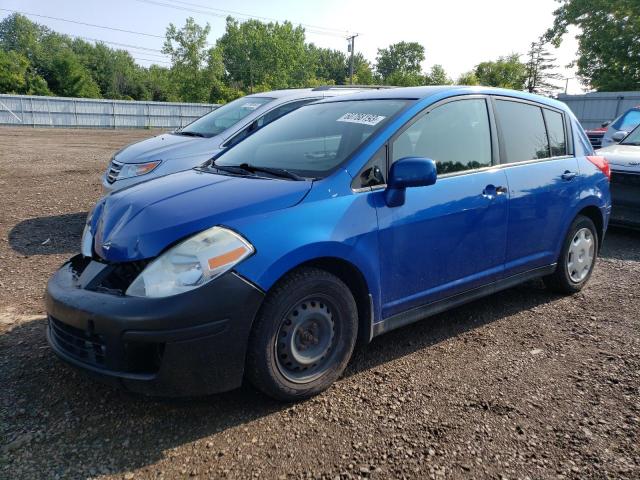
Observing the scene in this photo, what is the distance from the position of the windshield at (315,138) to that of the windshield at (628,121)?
958cm

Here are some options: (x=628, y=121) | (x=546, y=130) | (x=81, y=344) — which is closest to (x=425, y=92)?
(x=546, y=130)

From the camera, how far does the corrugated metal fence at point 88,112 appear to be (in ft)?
105

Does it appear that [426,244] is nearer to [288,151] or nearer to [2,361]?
[288,151]

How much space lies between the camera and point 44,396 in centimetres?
290

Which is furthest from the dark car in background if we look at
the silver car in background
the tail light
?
the silver car in background

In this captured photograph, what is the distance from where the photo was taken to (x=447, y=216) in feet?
11.2

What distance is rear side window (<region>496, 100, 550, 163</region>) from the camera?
13.1ft

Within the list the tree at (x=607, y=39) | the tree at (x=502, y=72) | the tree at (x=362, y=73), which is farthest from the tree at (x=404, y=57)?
the tree at (x=607, y=39)

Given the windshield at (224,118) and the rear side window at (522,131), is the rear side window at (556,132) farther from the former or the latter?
the windshield at (224,118)

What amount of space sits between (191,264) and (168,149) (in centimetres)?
417

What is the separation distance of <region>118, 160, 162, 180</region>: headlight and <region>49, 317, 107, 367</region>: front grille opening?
3.50 meters

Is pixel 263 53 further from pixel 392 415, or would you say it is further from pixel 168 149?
pixel 392 415

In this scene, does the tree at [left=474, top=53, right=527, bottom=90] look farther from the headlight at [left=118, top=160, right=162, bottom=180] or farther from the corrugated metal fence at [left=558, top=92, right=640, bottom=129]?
the headlight at [left=118, top=160, right=162, bottom=180]

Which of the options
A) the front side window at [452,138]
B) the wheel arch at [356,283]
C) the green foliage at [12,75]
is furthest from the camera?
the green foliage at [12,75]
